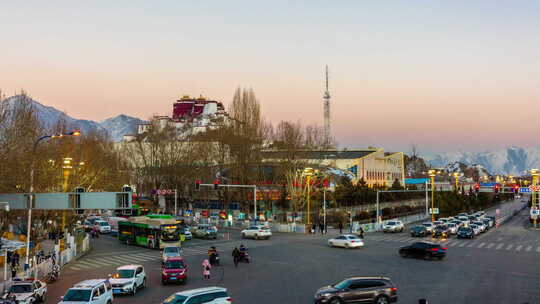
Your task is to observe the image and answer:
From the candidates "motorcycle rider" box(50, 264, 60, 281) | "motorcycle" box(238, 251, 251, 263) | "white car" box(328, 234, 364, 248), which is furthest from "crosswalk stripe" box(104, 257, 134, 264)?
"white car" box(328, 234, 364, 248)

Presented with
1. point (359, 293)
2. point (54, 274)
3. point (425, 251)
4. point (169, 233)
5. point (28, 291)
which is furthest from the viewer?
point (169, 233)

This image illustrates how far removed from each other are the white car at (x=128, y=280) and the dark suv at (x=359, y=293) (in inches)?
393

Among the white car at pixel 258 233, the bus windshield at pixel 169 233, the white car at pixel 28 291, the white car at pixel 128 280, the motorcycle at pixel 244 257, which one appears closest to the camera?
the white car at pixel 28 291

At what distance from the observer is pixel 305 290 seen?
25.3 meters

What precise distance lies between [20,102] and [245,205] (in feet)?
153

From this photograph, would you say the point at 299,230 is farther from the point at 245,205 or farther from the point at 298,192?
the point at 245,205

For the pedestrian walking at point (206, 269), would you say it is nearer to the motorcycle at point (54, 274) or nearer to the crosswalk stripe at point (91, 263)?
the motorcycle at point (54, 274)

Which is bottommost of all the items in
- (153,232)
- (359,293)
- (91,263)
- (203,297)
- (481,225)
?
(91,263)

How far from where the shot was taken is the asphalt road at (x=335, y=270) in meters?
24.2

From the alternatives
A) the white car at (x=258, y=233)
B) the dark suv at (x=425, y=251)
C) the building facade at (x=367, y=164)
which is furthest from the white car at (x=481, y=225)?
the building facade at (x=367, y=164)

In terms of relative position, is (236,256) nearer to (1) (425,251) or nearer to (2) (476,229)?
(1) (425,251)

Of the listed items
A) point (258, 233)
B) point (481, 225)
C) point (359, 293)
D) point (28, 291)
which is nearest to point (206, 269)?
point (28, 291)

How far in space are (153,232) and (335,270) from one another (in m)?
22.1

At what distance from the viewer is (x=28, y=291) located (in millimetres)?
23391
